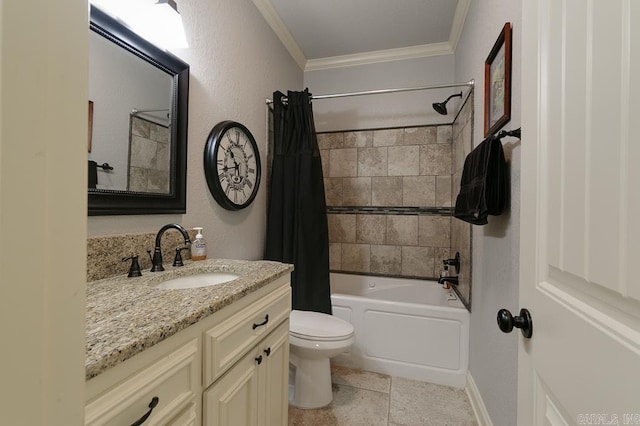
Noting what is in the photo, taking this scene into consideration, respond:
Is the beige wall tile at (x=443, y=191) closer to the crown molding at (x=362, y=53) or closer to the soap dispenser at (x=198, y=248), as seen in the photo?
the crown molding at (x=362, y=53)

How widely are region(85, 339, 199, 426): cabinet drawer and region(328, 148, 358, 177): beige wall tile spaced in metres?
2.37

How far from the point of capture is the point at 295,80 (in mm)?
2688

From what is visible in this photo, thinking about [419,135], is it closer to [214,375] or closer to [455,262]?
[455,262]

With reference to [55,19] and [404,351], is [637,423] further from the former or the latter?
[404,351]

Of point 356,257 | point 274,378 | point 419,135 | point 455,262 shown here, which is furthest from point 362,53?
point 274,378

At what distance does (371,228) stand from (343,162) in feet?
2.46

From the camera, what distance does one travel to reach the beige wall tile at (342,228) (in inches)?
113

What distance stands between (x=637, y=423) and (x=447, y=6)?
2.50 meters

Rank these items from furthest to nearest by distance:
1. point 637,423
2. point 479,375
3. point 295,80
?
point 295,80, point 479,375, point 637,423

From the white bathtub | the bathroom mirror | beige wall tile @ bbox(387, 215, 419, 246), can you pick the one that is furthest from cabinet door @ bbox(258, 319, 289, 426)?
beige wall tile @ bbox(387, 215, 419, 246)

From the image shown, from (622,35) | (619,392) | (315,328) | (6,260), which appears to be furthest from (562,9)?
(315,328)

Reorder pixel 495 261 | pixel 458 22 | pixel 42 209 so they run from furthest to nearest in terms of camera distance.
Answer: pixel 458 22
pixel 495 261
pixel 42 209

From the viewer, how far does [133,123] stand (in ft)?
3.76

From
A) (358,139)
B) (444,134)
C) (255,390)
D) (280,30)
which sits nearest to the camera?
(255,390)
